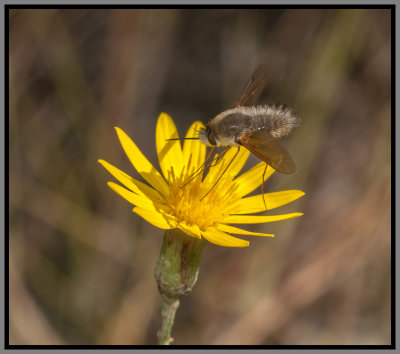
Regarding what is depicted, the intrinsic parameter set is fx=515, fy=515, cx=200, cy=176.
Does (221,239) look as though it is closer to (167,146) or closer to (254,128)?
(254,128)

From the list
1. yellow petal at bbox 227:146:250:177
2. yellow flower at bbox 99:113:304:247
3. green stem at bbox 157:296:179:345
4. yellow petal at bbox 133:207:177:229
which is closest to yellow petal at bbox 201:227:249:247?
yellow flower at bbox 99:113:304:247

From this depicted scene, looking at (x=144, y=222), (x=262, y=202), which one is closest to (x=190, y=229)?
(x=262, y=202)

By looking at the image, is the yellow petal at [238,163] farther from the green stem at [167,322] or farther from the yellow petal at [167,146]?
the green stem at [167,322]

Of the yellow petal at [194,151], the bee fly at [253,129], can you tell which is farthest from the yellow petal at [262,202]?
the yellow petal at [194,151]

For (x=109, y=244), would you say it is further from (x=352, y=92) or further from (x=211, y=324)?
(x=352, y=92)

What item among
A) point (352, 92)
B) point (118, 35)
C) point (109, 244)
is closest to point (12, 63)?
point (118, 35)

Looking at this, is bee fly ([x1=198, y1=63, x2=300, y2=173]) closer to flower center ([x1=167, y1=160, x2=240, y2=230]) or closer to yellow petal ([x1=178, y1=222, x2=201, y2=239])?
flower center ([x1=167, y1=160, x2=240, y2=230])
